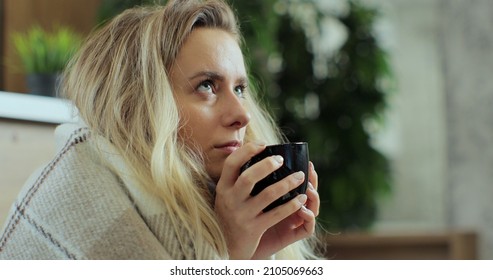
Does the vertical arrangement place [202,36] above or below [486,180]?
above

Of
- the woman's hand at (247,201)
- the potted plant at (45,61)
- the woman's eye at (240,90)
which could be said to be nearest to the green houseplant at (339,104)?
the potted plant at (45,61)

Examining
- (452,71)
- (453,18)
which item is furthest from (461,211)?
(453,18)

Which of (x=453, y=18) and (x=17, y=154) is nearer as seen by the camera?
(x=17, y=154)

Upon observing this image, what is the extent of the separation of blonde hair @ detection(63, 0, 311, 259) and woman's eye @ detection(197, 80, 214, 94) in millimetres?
33

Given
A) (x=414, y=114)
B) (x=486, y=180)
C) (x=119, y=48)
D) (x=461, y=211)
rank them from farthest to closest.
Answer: (x=414, y=114) < (x=461, y=211) < (x=486, y=180) < (x=119, y=48)

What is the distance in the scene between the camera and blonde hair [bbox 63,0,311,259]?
0.63 metres

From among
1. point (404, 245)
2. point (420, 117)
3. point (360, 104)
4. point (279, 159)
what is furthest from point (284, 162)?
point (420, 117)

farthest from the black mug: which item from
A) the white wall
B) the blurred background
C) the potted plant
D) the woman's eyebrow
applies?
the white wall

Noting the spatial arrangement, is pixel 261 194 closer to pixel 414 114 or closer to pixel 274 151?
pixel 274 151

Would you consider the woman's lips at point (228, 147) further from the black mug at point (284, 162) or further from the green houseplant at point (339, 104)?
the green houseplant at point (339, 104)

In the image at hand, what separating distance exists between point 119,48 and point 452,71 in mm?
2228

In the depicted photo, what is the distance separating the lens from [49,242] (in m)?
0.62

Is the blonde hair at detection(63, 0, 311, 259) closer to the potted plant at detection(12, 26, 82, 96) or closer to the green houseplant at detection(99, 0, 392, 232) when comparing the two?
the potted plant at detection(12, 26, 82, 96)

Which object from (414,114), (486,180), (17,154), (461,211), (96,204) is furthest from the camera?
(414,114)
